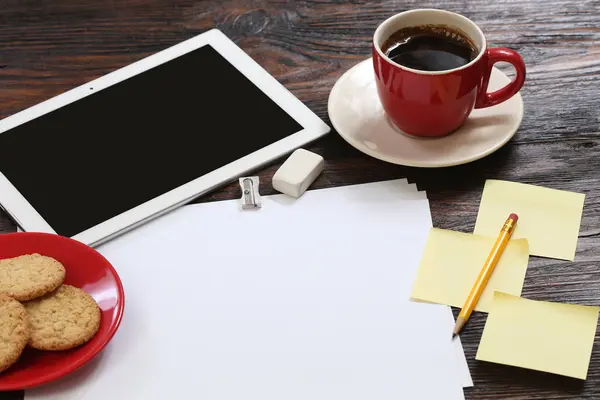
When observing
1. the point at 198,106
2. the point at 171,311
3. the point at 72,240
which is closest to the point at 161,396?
the point at 171,311

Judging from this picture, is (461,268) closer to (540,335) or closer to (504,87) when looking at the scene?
(540,335)

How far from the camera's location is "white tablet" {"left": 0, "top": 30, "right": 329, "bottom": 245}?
0.92 metres

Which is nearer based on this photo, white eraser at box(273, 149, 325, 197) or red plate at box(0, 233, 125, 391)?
red plate at box(0, 233, 125, 391)

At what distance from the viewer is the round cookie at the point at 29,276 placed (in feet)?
2.52

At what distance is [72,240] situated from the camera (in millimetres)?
853

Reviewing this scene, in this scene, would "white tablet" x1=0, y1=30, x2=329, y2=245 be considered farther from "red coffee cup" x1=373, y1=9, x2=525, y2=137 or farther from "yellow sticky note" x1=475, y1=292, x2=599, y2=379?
Result: "yellow sticky note" x1=475, y1=292, x2=599, y2=379

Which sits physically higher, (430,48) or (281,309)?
(430,48)

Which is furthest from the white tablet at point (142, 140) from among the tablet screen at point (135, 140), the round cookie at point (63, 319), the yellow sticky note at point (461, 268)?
the yellow sticky note at point (461, 268)

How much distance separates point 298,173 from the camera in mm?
931

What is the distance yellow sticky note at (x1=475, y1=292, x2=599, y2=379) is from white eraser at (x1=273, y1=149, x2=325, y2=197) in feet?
0.85

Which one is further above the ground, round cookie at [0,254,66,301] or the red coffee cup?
the red coffee cup

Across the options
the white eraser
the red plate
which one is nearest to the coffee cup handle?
the white eraser

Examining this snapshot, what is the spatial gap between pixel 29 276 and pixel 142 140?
0.27 meters

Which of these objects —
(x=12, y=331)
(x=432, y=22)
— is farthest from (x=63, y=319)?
(x=432, y=22)
